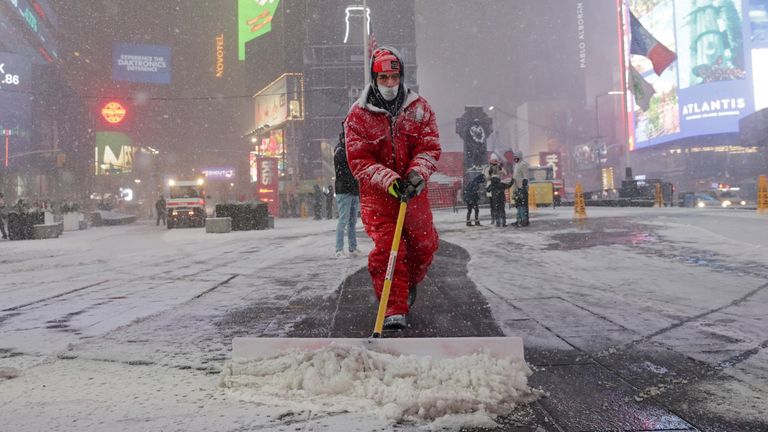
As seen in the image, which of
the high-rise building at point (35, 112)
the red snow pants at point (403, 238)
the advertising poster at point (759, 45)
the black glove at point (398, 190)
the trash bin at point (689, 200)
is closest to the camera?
the black glove at point (398, 190)

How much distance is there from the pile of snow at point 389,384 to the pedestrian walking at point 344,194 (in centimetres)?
444

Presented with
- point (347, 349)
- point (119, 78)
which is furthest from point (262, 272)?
point (119, 78)

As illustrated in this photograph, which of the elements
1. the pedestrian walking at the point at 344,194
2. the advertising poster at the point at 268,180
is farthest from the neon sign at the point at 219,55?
the pedestrian walking at the point at 344,194

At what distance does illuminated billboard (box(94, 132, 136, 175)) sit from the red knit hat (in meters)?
77.2

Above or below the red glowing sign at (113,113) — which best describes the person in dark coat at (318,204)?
below

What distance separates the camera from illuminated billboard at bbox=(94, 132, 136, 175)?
239ft

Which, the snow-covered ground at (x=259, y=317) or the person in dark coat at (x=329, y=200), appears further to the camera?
the person in dark coat at (x=329, y=200)

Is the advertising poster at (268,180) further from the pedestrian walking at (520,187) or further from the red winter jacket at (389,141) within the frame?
the red winter jacket at (389,141)

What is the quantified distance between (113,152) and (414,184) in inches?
3262

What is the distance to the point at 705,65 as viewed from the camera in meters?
49.1

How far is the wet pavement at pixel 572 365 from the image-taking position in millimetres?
1841

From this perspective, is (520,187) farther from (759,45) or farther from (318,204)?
(759,45)

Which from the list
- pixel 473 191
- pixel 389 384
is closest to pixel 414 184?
pixel 389 384

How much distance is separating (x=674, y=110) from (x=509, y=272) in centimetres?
5769
